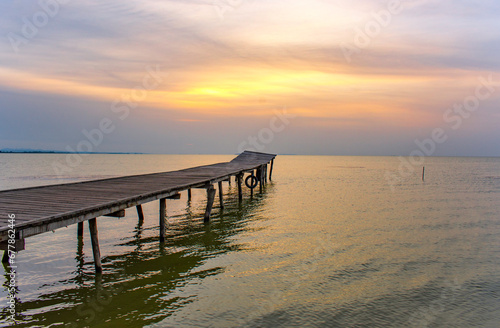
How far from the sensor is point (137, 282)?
8633 millimetres

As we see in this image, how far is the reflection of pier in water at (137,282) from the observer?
7020mm

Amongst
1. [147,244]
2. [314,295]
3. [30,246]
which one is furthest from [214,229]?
[314,295]

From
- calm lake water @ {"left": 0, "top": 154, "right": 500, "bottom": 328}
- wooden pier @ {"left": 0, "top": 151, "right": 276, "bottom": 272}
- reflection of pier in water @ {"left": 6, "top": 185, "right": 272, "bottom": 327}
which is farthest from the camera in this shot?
calm lake water @ {"left": 0, "top": 154, "right": 500, "bottom": 328}

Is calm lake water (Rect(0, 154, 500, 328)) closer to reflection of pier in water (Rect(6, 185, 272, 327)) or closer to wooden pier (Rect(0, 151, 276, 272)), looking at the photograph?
reflection of pier in water (Rect(6, 185, 272, 327))

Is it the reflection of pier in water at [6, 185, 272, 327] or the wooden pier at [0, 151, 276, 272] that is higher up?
the wooden pier at [0, 151, 276, 272]

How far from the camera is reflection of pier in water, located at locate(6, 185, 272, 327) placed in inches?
276

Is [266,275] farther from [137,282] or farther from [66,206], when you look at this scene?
[66,206]

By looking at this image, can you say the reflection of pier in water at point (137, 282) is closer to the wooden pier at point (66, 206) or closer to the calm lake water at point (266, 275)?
the calm lake water at point (266, 275)

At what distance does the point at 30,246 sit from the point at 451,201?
2409 centimetres

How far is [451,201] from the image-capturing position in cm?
2533

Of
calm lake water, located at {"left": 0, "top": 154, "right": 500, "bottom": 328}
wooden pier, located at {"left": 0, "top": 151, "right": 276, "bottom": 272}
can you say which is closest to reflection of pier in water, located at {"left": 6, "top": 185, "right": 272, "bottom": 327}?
calm lake water, located at {"left": 0, "top": 154, "right": 500, "bottom": 328}

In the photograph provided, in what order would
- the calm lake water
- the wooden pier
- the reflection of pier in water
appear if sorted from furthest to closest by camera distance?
the calm lake water
the reflection of pier in water
the wooden pier

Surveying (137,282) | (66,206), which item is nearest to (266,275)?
(137,282)

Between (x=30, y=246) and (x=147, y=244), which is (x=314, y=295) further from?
(x=30, y=246)
